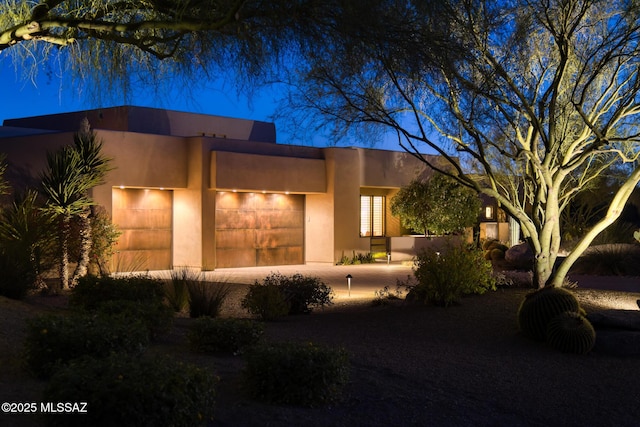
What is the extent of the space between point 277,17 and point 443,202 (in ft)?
74.5

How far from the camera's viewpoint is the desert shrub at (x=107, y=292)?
11.0 meters

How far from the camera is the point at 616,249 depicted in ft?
75.5

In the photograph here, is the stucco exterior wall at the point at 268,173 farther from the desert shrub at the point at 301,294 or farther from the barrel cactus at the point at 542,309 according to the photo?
the barrel cactus at the point at 542,309

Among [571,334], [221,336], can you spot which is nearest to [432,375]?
[221,336]

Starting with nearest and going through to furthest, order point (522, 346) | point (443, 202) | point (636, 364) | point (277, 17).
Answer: point (277, 17) → point (636, 364) → point (522, 346) → point (443, 202)

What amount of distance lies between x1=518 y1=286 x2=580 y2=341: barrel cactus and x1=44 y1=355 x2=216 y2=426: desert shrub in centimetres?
644

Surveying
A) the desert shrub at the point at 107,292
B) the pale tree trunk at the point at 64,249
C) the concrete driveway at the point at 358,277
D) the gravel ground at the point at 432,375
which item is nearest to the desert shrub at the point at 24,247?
the pale tree trunk at the point at 64,249

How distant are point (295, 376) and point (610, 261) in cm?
1804

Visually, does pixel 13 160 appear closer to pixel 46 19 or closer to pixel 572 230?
pixel 46 19

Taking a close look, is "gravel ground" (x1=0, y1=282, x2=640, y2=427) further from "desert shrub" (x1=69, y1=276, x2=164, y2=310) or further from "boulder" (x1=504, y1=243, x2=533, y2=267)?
"boulder" (x1=504, y1=243, x2=533, y2=267)

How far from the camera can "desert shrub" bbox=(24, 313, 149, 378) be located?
6621mm

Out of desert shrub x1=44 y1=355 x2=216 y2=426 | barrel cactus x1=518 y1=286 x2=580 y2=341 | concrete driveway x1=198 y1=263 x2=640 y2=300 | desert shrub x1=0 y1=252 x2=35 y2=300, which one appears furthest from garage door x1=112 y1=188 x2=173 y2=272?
desert shrub x1=44 y1=355 x2=216 y2=426

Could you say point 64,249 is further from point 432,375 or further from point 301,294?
point 432,375

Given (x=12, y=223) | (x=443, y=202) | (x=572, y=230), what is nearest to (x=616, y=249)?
(x=443, y=202)
